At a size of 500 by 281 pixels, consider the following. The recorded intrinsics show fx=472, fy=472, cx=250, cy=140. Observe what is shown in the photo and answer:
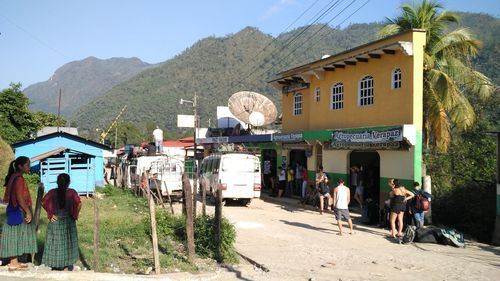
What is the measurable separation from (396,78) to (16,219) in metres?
13.7

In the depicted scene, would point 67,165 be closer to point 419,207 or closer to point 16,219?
point 16,219

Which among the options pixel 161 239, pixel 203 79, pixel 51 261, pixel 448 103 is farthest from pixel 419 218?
pixel 203 79

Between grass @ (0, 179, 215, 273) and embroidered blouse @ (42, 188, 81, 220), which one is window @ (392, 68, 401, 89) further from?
embroidered blouse @ (42, 188, 81, 220)

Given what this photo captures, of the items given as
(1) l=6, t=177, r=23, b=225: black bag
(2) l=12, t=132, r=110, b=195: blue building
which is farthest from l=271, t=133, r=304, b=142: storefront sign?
(1) l=6, t=177, r=23, b=225: black bag

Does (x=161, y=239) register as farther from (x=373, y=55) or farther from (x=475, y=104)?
(x=475, y=104)

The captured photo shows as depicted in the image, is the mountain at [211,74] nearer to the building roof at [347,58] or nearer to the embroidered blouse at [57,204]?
the building roof at [347,58]

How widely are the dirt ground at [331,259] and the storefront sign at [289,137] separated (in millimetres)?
6914

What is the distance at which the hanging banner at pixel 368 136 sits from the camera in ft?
50.8

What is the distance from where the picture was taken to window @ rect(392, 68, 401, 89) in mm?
16891

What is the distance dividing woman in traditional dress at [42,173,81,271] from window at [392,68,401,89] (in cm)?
1280

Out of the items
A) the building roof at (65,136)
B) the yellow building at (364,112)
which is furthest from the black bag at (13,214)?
the building roof at (65,136)

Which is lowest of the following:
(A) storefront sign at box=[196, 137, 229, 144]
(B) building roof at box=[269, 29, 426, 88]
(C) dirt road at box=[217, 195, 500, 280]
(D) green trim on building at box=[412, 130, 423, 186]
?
(C) dirt road at box=[217, 195, 500, 280]

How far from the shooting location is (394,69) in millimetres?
17078

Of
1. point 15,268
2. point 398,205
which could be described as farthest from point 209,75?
point 15,268
